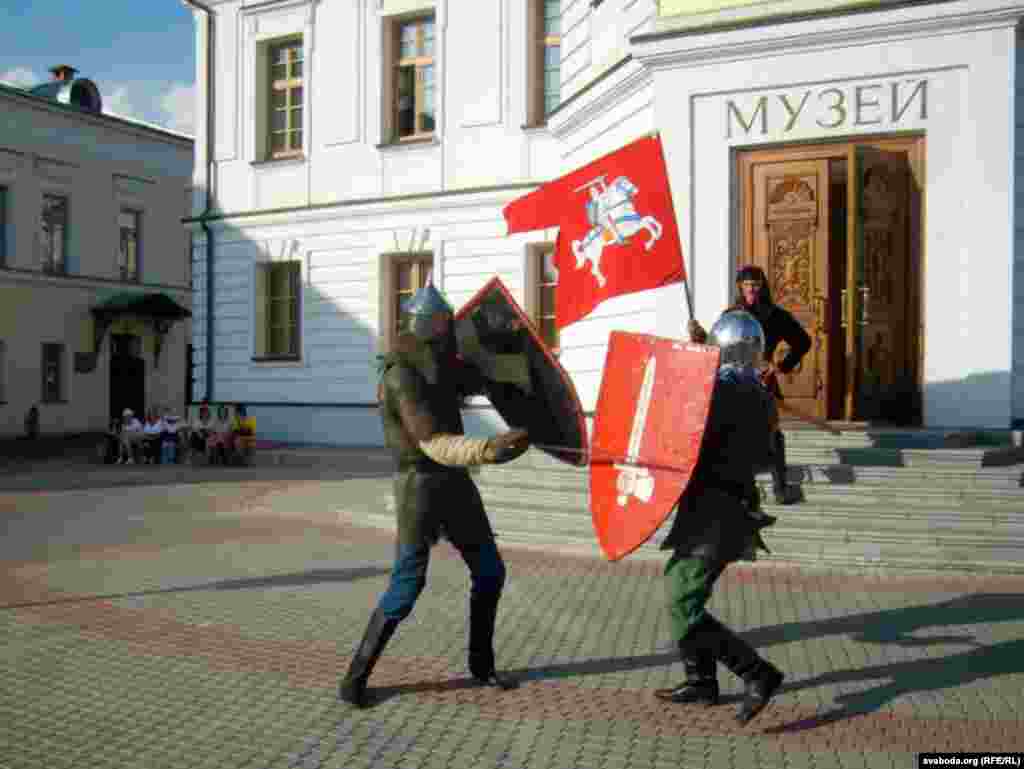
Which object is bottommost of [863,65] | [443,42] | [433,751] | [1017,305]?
[433,751]

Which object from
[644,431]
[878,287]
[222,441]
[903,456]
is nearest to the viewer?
[644,431]

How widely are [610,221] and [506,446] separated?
8.65 ft

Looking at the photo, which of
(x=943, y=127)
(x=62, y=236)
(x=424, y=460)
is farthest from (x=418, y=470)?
(x=62, y=236)

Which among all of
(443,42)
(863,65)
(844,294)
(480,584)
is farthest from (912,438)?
(443,42)

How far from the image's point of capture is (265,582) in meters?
8.09

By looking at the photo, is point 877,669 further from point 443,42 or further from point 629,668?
point 443,42

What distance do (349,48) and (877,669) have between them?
59.5 ft

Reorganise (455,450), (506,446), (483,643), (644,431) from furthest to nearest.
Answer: (483,643)
(644,431)
(455,450)
(506,446)

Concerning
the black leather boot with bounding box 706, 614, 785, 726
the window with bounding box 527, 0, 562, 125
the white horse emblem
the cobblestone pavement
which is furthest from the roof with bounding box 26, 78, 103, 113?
the black leather boot with bounding box 706, 614, 785, 726

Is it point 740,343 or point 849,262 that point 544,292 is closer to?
point 849,262

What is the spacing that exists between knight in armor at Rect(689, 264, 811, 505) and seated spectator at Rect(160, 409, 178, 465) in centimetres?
1434

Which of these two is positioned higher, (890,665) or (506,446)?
(506,446)

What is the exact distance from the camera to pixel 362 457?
712 inches

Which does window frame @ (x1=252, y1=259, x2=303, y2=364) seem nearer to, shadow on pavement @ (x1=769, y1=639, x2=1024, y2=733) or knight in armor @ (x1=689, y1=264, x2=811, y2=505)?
knight in armor @ (x1=689, y1=264, x2=811, y2=505)
